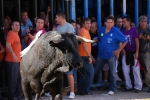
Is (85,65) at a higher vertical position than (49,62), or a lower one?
lower

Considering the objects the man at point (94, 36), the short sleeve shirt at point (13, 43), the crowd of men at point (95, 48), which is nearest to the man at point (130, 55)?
the crowd of men at point (95, 48)

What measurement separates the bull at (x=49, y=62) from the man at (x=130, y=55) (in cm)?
412

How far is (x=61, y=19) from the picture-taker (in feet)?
26.9

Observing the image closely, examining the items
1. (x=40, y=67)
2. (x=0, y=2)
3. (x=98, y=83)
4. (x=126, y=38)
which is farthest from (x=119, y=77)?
(x=40, y=67)

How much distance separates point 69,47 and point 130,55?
4705 millimetres

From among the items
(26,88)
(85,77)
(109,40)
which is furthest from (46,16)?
(26,88)

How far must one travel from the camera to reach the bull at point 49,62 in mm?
4734

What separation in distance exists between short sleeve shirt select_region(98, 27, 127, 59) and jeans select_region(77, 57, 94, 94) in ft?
1.44

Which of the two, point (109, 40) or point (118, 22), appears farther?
point (118, 22)

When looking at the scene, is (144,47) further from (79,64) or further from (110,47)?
(79,64)

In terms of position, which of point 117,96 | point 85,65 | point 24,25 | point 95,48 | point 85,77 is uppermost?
point 24,25

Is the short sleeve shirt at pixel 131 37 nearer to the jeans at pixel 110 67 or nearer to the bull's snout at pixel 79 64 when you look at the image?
the jeans at pixel 110 67

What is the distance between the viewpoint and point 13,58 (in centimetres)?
795

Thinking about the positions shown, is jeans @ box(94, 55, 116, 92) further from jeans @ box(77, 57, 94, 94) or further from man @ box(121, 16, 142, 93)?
man @ box(121, 16, 142, 93)
